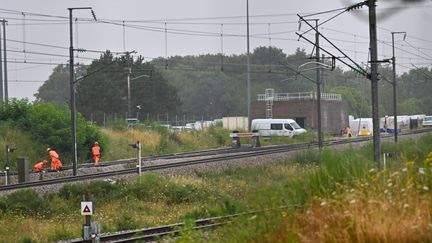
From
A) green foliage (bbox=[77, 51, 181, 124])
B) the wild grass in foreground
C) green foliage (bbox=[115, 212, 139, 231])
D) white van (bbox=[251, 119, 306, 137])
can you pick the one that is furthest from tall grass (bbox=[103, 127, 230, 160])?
the wild grass in foreground

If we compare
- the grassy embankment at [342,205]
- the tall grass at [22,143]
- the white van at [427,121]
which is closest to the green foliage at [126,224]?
the grassy embankment at [342,205]

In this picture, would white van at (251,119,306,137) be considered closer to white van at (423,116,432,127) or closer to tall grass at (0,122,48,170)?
white van at (423,116,432,127)

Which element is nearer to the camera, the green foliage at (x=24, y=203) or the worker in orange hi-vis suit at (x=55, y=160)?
the green foliage at (x=24, y=203)

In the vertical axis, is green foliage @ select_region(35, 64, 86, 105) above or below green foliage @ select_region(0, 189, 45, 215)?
above

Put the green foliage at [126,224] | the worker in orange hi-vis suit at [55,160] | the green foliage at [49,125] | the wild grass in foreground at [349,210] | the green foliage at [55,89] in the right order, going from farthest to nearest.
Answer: the green foliage at [55,89]
the green foliage at [49,125]
the worker in orange hi-vis suit at [55,160]
the green foliage at [126,224]
the wild grass in foreground at [349,210]

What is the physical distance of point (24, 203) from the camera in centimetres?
2716

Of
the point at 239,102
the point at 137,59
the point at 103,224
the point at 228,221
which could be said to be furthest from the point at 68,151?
the point at 239,102

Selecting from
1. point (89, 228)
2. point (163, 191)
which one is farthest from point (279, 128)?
point (89, 228)

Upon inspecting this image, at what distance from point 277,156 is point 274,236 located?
3558 centimetres

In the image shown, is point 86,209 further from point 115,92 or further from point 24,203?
point 115,92

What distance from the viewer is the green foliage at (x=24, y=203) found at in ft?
87.6

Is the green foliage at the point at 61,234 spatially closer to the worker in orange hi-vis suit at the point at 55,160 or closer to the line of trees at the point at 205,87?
the worker in orange hi-vis suit at the point at 55,160

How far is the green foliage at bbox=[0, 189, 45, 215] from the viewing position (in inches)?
1051

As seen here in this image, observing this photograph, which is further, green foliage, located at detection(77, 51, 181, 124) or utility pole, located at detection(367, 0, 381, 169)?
green foliage, located at detection(77, 51, 181, 124)
